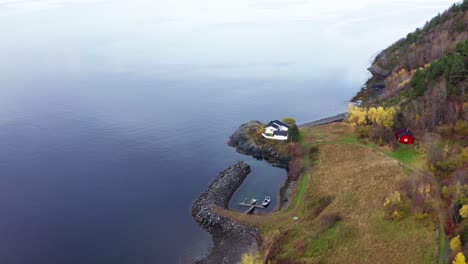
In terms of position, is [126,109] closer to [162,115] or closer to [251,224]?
[162,115]

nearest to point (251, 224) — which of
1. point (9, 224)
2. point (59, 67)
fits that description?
point (9, 224)

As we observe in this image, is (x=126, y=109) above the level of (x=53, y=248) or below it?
above

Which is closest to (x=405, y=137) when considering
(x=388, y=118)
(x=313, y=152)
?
(x=388, y=118)

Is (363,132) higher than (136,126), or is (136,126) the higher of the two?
(136,126)

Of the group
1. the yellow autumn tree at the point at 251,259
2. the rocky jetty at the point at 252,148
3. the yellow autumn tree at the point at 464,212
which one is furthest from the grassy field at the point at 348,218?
the rocky jetty at the point at 252,148

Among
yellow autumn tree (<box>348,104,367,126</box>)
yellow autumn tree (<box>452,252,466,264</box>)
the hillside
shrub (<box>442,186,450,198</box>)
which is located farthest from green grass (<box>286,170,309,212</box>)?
yellow autumn tree (<box>452,252,466,264</box>)

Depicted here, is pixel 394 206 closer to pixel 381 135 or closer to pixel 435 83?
pixel 381 135

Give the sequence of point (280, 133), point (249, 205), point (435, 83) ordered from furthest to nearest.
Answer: point (280, 133)
point (435, 83)
point (249, 205)

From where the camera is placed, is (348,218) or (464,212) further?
(348,218)
